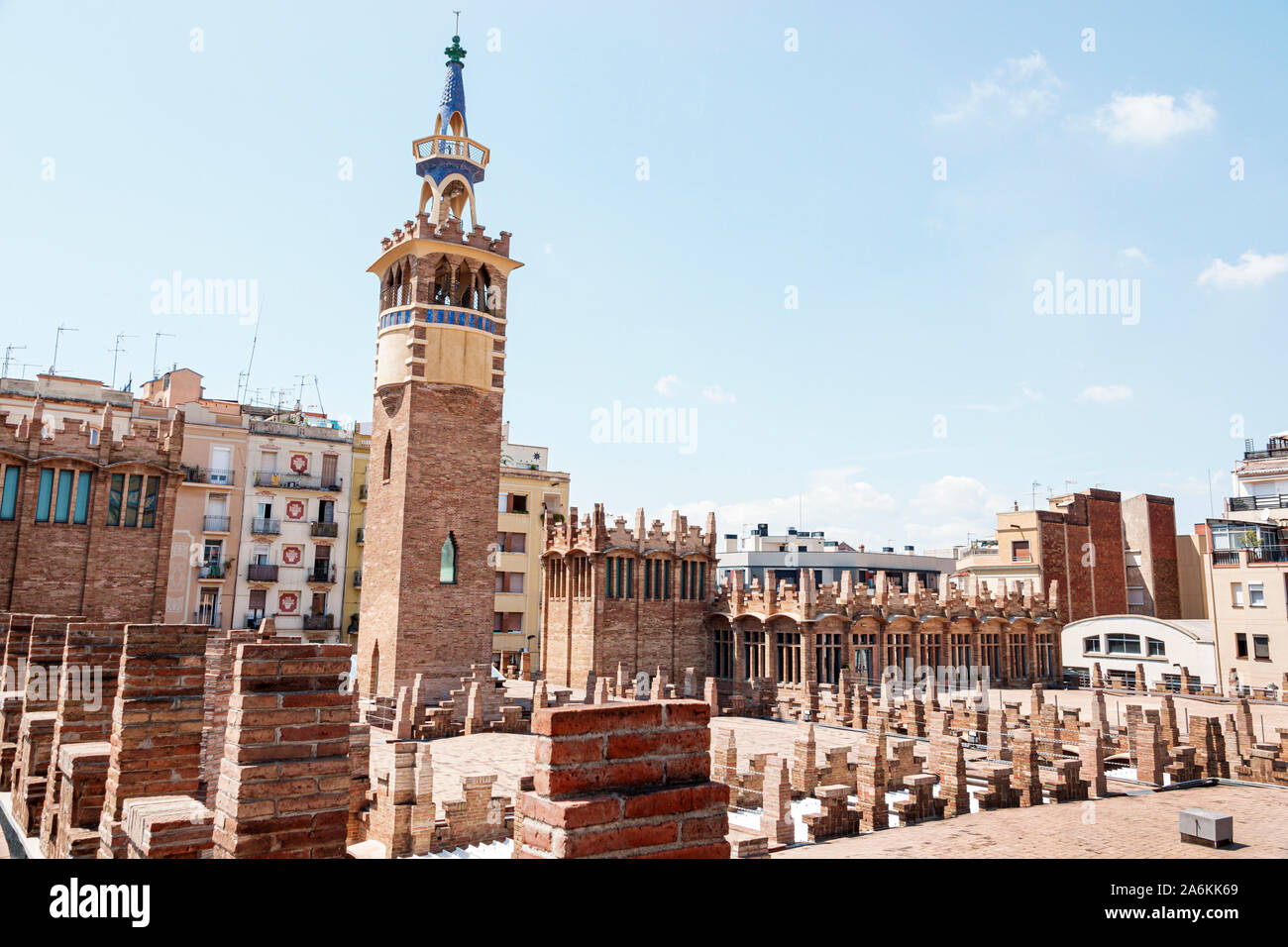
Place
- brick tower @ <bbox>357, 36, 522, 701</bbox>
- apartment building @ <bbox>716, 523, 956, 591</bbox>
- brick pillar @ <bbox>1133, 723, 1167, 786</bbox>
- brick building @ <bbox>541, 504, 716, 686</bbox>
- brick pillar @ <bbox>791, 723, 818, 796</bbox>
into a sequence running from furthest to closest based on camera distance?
apartment building @ <bbox>716, 523, 956, 591</bbox>, brick building @ <bbox>541, 504, 716, 686</bbox>, brick tower @ <bbox>357, 36, 522, 701</bbox>, brick pillar @ <bbox>1133, 723, 1167, 786</bbox>, brick pillar @ <bbox>791, 723, 818, 796</bbox>

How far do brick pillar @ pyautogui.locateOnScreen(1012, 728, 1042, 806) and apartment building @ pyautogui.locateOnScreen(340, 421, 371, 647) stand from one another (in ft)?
100

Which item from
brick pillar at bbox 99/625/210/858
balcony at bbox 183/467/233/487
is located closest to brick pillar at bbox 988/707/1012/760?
brick pillar at bbox 99/625/210/858

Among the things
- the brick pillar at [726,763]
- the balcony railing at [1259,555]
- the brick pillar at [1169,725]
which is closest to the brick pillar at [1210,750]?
the brick pillar at [1169,725]

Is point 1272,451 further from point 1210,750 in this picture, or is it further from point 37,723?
point 37,723

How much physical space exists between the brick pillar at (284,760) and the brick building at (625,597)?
2914 centimetres

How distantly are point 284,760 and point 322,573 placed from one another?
3787 centimetres

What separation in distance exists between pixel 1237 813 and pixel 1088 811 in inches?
104

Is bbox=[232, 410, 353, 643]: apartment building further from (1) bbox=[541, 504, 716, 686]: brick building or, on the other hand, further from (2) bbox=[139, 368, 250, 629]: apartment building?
(1) bbox=[541, 504, 716, 686]: brick building

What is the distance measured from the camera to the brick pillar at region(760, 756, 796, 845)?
14.1 m

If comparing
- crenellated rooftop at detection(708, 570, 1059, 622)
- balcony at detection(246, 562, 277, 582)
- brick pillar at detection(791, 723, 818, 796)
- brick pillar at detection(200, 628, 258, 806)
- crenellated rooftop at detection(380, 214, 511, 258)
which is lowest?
brick pillar at detection(791, 723, 818, 796)

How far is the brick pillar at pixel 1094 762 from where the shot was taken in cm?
1758

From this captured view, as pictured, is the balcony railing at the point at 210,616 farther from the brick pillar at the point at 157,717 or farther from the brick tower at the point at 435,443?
the brick pillar at the point at 157,717
